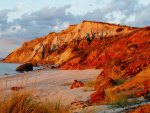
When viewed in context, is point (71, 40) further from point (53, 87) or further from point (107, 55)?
point (53, 87)

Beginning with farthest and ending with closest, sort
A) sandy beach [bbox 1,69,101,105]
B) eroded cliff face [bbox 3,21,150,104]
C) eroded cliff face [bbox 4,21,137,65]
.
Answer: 1. eroded cliff face [bbox 4,21,137,65]
2. eroded cliff face [bbox 3,21,150,104]
3. sandy beach [bbox 1,69,101,105]

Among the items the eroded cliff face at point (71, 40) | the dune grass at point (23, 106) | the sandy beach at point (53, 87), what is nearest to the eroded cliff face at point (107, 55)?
the eroded cliff face at point (71, 40)

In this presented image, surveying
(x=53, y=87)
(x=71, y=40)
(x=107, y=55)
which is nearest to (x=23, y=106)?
(x=53, y=87)

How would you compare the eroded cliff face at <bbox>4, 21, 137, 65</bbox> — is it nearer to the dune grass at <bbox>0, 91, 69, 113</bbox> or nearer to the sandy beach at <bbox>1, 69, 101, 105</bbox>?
the sandy beach at <bbox>1, 69, 101, 105</bbox>

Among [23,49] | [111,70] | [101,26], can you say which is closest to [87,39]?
[101,26]

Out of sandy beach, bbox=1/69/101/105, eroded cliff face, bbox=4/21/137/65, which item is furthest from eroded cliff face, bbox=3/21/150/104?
sandy beach, bbox=1/69/101/105

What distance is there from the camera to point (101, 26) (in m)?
98.6

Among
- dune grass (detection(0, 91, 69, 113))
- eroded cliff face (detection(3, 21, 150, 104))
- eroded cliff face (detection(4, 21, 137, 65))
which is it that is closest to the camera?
dune grass (detection(0, 91, 69, 113))

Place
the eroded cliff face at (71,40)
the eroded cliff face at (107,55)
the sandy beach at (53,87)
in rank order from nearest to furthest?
the sandy beach at (53,87) < the eroded cliff face at (107,55) < the eroded cliff face at (71,40)

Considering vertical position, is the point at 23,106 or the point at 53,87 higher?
the point at 23,106

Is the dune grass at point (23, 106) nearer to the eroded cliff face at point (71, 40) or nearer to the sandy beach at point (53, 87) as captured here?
the sandy beach at point (53, 87)

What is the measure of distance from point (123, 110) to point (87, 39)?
81847mm

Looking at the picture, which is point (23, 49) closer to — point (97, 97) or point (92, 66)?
point (92, 66)

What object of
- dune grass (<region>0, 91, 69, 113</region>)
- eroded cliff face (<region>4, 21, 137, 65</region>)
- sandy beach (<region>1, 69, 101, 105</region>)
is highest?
eroded cliff face (<region>4, 21, 137, 65</region>)
